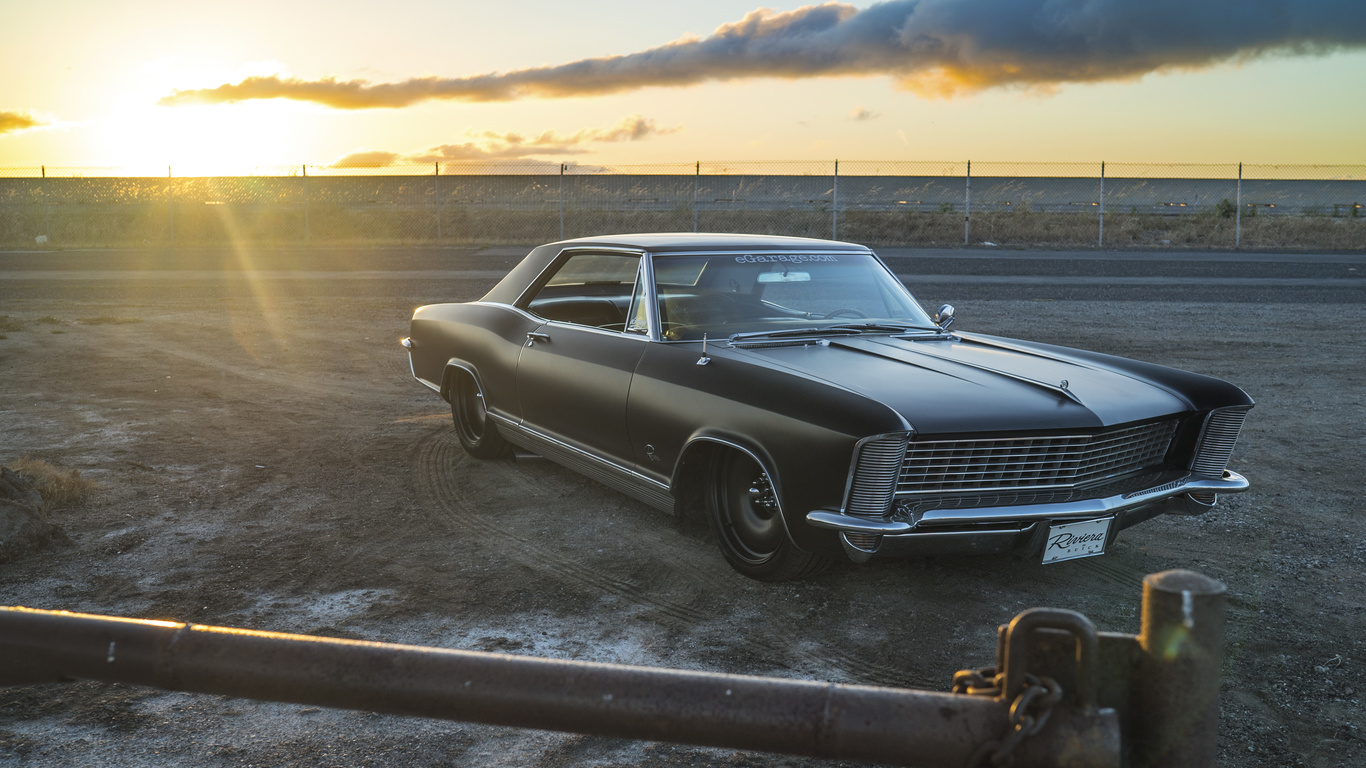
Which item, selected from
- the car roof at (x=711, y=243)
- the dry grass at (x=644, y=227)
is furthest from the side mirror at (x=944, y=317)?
the dry grass at (x=644, y=227)

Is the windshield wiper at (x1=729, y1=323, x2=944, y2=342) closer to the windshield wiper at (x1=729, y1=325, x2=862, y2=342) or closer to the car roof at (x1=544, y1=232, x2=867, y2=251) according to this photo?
the windshield wiper at (x1=729, y1=325, x2=862, y2=342)

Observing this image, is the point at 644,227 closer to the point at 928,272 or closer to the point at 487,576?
the point at 928,272

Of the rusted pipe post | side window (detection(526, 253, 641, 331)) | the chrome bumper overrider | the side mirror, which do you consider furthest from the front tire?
the rusted pipe post

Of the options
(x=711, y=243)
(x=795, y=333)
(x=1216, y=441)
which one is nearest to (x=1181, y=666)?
(x=1216, y=441)

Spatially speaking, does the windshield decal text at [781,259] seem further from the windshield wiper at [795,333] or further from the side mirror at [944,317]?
the side mirror at [944,317]

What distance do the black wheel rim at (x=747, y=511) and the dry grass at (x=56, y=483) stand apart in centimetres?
324

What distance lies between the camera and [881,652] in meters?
3.43

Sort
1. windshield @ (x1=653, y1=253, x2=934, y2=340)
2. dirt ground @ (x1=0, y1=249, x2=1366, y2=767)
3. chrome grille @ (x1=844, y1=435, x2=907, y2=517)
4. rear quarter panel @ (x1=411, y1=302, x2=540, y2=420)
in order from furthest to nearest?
rear quarter panel @ (x1=411, y1=302, x2=540, y2=420) → windshield @ (x1=653, y1=253, x2=934, y2=340) → chrome grille @ (x1=844, y1=435, x2=907, y2=517) → dirt ground @ (x1=0, y1=249, x2=1366, y2=767)

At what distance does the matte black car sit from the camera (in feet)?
11.4

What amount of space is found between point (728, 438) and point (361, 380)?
A: 17.8 ft

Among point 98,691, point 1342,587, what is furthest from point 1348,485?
point 98,691

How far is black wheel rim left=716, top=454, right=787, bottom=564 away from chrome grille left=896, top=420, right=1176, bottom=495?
588 mm

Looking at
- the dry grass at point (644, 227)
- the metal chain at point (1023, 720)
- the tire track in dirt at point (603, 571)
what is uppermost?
the dry grass at point (644, 227)

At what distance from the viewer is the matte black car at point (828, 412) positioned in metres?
3.46
